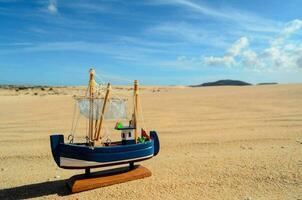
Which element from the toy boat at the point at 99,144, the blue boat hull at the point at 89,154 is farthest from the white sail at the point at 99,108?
the blue boat hull at the point at 89,154

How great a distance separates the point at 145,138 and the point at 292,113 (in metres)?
10.0

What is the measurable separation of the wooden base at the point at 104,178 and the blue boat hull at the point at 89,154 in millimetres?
331

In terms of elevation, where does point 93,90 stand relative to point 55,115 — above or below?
above

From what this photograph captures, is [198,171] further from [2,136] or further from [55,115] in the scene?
[55,115]

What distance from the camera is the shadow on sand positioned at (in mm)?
7129

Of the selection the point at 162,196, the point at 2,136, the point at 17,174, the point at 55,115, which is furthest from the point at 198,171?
the point at 55,115

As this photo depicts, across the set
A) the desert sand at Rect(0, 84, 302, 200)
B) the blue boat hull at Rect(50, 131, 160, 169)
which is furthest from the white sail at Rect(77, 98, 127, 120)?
the desert sand at Rect(0, 84, 302, 200)

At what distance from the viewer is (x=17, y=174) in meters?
8.58

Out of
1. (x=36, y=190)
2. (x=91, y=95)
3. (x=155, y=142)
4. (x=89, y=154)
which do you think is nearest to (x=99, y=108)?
(x=91, y=95)

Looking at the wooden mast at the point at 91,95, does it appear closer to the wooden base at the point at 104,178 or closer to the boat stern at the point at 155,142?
the wooden base at the point at 104,178

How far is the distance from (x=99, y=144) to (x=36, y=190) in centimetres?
169

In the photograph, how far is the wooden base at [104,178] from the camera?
718cm

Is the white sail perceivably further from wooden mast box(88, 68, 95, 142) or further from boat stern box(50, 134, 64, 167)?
boat stern box(50, 134, 64, 167)

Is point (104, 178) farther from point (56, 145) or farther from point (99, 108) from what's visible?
point (99, 108)
